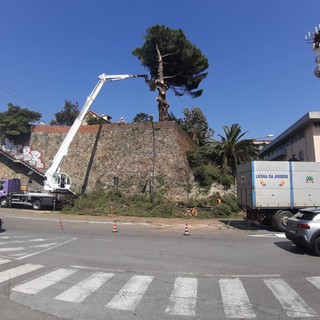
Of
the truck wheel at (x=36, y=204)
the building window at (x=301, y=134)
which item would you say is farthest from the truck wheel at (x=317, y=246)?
the building window at (x=301, y=134)

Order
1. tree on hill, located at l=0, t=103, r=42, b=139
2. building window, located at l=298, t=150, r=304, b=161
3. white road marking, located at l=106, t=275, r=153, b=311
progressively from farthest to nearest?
building window, located at l=298, t=150, r=304, b=161 → tree on hill, located at l=0, t=103, r=42, b=139 → white road marking, located at l=106, t=275, r=153, b=311

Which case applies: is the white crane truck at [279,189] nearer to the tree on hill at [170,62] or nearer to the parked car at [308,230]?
the parked car at [308,230]

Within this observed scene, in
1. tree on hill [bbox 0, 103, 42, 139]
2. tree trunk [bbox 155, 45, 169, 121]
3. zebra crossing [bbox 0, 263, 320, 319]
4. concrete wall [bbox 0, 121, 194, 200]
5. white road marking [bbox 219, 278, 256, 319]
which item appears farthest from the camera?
tree on hill [bbox 0, 103, 42, 139]

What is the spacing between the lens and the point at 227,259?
10.5 metres

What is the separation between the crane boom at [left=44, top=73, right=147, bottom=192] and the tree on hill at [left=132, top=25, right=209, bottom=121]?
3.12m

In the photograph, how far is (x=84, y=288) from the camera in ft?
23.2

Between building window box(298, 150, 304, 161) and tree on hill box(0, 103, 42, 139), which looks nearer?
tree on hill box(0, 103, 42, 139)

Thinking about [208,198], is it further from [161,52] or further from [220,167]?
[161,52]

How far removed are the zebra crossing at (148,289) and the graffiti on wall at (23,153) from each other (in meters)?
31.8

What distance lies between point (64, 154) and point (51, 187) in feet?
11.1

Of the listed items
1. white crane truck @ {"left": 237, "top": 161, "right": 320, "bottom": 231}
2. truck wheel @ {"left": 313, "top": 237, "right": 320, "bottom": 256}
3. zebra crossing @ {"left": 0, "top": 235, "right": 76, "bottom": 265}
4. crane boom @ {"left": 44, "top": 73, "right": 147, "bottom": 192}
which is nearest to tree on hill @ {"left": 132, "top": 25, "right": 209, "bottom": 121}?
crane boom @ {"left": 44, "top": 73, "right": 147, "bottom": 192}

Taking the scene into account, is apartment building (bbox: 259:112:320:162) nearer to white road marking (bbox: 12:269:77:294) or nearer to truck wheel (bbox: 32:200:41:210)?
truck wheel (bbox: 32:200:41:210)

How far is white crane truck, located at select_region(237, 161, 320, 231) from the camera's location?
1897 centimetres

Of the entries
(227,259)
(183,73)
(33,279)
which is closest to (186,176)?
(183,73)
